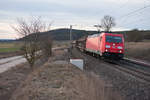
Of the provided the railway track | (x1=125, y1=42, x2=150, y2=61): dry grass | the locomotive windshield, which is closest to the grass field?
the railway track

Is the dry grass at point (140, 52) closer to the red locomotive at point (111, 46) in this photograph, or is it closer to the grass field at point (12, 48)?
the red locomotive at point (111, 46)

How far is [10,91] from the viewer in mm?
9688

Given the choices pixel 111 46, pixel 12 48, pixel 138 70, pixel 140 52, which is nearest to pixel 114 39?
pixel 111 46

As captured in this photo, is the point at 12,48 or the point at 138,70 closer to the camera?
the point at 138,70

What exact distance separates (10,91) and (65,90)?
3.38 meters

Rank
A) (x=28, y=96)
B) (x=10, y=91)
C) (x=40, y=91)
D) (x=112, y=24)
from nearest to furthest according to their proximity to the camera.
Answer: (x=28, y=96), (x=40, y=91), (x=10, y=91), (x=112, y=24)

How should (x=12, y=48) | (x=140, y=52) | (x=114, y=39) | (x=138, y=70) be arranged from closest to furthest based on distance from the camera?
(x=138, y=70)
(x=114, y=39)
(x=140, y=52)
(x=12, y=48)

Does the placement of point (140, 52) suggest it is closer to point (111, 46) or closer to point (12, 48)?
point (111, 46)

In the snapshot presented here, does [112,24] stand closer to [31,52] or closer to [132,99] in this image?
[31,52]

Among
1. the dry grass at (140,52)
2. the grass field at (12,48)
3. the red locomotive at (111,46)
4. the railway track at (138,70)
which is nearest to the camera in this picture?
the railway track at (138,70)

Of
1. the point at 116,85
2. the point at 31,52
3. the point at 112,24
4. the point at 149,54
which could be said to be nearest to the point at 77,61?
the point at 31,52

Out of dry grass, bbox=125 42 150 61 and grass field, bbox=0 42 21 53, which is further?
dry grass, bbox=125 42 150 61

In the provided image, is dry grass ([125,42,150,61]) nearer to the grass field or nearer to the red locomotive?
the red locomotive

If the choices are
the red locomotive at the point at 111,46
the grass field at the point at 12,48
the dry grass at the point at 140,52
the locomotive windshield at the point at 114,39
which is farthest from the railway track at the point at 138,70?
the dry grass at the point at 140,52
